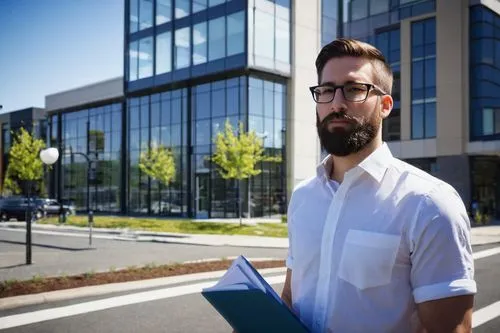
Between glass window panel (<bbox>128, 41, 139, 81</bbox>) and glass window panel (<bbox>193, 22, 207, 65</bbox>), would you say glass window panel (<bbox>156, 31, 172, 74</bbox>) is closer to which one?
glass window panel (<bbox>128, 41, 139, 81</bbox>)

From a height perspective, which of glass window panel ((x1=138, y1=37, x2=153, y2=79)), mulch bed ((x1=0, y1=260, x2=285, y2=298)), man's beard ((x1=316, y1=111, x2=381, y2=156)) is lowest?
mulch bed ((x1=0, y1=260, x2=285, y2=298))

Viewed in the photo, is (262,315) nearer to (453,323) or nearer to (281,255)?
(453,323)

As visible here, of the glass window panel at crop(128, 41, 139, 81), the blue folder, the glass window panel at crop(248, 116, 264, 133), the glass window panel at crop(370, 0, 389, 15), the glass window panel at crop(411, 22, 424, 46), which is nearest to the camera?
the blue folder

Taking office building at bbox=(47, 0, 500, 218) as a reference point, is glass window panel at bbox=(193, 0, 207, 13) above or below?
above

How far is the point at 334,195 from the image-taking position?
2188mm

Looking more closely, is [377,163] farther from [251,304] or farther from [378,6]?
[378,6]

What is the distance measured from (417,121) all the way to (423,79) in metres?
3.22

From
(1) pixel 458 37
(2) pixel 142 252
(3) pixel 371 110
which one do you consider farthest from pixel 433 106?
(3) pixel 371 110

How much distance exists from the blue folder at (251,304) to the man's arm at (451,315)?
0.51m

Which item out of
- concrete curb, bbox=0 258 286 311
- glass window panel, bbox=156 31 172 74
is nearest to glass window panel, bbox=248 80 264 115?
glass window panel, bbox=156 31 172 74

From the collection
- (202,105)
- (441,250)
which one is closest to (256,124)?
(202,105)

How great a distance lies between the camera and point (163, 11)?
3831 cm

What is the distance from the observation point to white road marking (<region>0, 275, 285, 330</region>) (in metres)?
6.44

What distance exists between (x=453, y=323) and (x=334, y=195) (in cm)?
75
